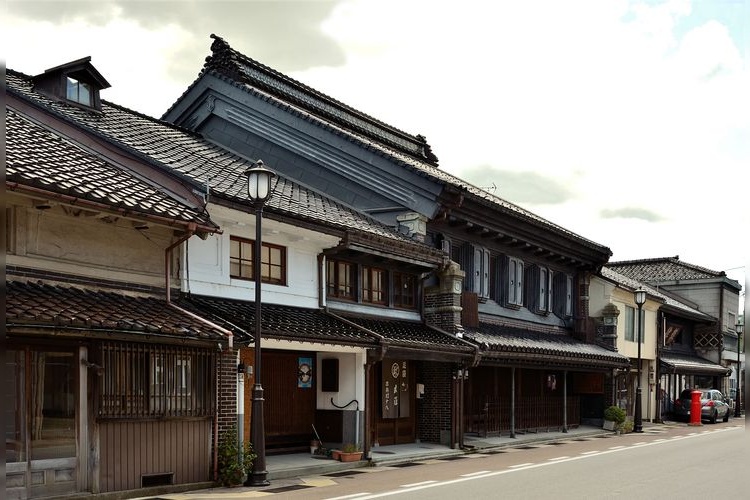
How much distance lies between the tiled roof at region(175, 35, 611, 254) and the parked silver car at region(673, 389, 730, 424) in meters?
14.6

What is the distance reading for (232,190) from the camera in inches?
723

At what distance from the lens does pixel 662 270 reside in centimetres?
5622

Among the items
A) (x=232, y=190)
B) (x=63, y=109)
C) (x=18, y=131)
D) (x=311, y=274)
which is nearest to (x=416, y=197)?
(x=311, y=274)

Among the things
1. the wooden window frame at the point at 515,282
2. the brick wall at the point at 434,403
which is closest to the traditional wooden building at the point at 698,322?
the wooden window frame at the point at 515,282

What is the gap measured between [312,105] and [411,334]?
30.3ft

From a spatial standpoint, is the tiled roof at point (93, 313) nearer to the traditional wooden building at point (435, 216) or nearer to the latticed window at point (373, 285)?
the latticed window at point (373, 285)

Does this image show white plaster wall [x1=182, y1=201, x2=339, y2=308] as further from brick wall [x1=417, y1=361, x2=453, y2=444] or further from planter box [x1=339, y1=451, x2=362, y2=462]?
brick wall [x1=417, y1=361, x2=453, y2=444]

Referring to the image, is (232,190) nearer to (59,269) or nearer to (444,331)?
(59,269)

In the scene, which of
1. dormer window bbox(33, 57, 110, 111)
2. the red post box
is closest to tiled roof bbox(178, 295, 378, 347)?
dormer window bbox(33, 57, 110, 111)

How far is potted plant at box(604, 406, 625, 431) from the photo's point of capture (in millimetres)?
32344

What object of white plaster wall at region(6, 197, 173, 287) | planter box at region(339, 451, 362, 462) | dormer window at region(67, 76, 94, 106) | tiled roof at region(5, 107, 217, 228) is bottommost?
planter box at region(339, 451, 362, 462)

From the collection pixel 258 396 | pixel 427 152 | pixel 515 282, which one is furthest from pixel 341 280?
pixel 427 152

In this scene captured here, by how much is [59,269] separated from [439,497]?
7.19m

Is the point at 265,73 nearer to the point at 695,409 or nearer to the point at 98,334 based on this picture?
the point at 98,334
